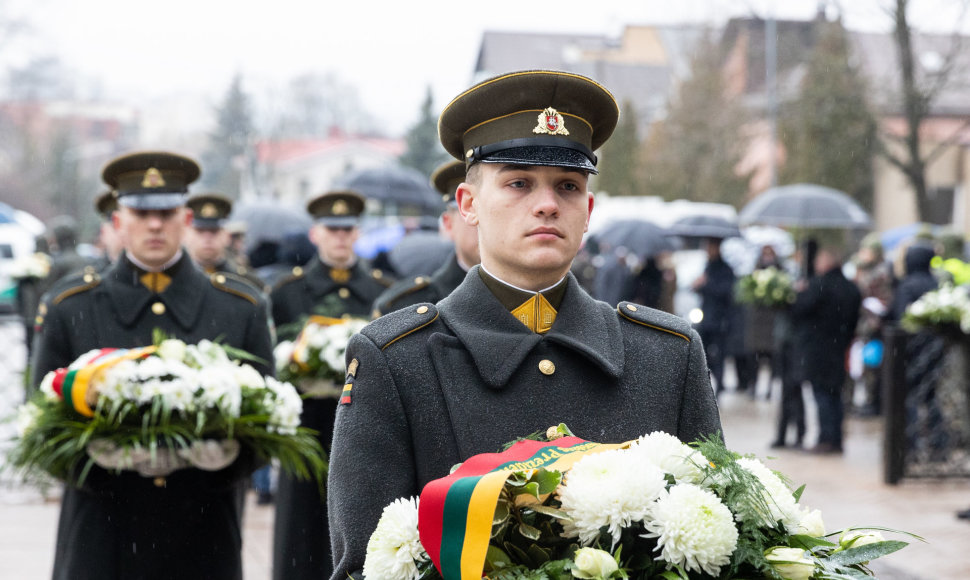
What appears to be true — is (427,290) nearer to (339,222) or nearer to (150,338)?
(150,338)

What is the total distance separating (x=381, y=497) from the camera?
7.89 feet

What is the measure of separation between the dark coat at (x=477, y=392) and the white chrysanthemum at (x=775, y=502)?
0.44 m

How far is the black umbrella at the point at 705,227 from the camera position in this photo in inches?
628

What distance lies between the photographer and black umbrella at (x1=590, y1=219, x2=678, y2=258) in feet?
52.8

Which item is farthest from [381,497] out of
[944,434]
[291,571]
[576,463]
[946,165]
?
[946,165]

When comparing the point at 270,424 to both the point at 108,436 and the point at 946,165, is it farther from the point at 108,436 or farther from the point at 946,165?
the point at 946,165

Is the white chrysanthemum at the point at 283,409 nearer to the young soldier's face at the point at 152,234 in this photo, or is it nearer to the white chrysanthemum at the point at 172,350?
the white chrysanthemum at the point at 172,350

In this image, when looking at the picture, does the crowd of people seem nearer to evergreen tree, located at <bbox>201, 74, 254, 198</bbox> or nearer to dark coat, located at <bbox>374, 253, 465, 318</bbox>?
dark coat, located at <bbox>374, 253, 465, 318</bbox>

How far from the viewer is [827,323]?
1097cm

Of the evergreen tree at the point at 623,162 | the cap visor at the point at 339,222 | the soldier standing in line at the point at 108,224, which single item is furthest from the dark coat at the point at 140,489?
the evergreen tree at the point at 623,162

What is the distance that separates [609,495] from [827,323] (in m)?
9.50

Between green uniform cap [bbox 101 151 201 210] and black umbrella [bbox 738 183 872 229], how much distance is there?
8912mm

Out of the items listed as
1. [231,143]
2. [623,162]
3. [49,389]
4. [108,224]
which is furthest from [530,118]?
[231,143]

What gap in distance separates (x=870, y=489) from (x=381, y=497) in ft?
26.4
